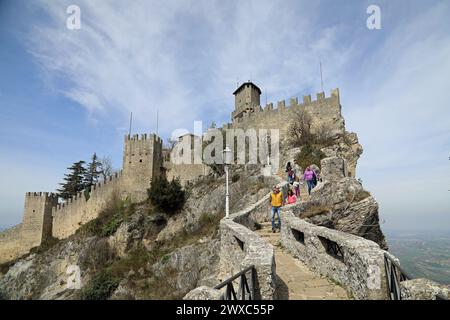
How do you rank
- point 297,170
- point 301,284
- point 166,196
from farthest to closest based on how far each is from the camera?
point 166,196 → point 297,170 → point 301,284

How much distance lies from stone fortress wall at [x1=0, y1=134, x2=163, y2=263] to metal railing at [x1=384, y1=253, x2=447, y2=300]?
25.5 metres

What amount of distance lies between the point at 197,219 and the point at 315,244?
16539mm

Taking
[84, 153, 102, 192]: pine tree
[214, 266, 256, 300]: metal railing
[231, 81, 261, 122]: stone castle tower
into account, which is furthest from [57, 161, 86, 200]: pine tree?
[214, 266, 256, 300]: metal railing

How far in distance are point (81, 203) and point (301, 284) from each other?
30922 millimetres

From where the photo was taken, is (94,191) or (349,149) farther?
(94,191)

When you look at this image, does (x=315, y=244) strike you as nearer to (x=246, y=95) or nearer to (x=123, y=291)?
(x=123, y=291)

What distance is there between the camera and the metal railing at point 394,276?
340cm

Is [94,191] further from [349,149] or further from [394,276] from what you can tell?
[394,276]

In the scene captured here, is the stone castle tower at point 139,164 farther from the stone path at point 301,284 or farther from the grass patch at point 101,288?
the stone path at point 301,284

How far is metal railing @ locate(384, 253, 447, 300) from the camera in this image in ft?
11.1

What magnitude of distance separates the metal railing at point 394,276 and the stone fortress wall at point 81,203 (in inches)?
1005

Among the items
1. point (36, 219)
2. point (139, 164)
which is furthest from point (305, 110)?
point (36, 219)

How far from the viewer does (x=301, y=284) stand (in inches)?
213
